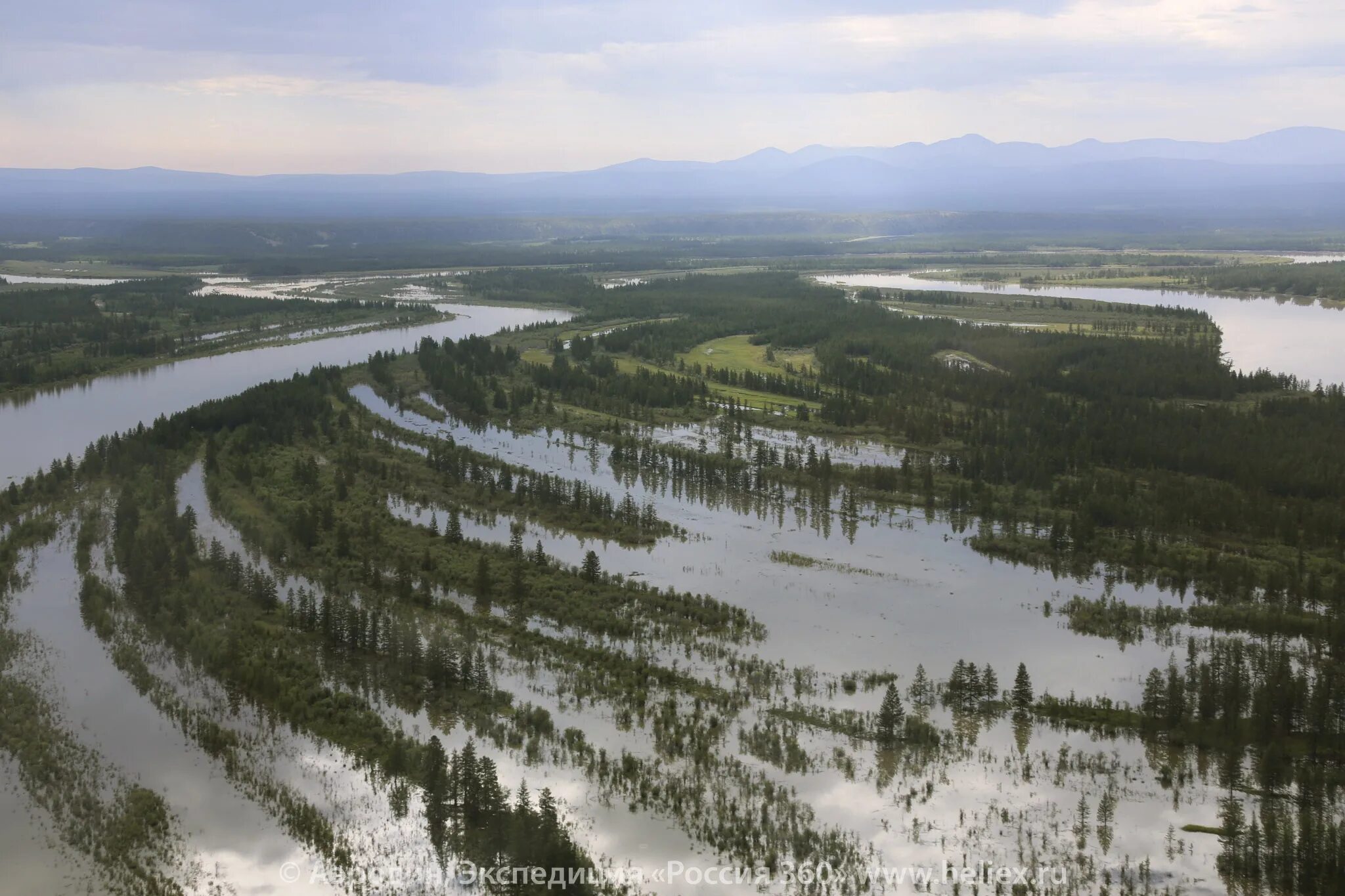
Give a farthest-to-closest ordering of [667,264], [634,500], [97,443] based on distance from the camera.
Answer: [667,264] < [97,443] < [634,500]

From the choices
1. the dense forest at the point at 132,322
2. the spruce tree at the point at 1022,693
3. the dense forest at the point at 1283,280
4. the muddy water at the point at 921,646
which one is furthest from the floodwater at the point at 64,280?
the dense forest at the point at 1283,280

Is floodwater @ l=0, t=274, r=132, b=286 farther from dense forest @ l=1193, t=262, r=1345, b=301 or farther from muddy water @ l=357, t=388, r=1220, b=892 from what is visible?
dense forest @ l=1193, t=262, r=1345, b=301

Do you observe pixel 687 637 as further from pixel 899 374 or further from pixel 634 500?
pixel 899 374

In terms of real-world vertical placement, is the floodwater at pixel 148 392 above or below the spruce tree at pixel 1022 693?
above

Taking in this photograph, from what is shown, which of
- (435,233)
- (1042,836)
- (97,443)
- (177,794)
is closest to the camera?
(1042,836)

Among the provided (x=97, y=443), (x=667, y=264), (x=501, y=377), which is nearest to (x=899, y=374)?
(x=501, y=377)

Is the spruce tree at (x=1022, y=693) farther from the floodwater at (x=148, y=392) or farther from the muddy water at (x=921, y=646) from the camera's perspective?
the floodwater at (x=148, y=392)

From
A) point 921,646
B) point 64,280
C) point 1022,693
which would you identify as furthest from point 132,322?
point 1022,693

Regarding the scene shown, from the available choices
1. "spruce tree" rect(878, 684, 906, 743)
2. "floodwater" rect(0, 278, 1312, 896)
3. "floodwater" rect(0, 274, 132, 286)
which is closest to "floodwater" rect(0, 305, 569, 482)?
"floodwater" rect(0, 278, 1312, 896)
